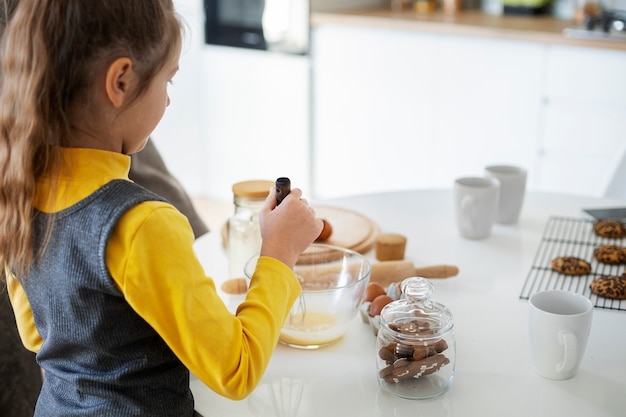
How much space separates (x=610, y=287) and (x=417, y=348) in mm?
401

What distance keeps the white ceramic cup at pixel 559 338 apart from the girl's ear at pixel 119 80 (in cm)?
54

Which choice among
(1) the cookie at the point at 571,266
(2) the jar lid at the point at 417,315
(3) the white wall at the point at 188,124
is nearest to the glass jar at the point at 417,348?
(2) the jar lid at the point at 417,315

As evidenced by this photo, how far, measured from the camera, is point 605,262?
53.1 inches

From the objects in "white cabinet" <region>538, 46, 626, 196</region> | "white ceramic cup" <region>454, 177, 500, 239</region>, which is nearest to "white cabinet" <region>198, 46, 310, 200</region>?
"white cabinet" <region>538, 46, 626, 196</region>

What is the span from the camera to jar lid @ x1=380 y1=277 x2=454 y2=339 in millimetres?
983

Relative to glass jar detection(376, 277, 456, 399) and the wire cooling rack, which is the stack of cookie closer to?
the wire cooling rack

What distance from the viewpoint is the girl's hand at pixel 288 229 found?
978mm

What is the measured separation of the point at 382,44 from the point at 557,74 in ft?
Result: 2.22

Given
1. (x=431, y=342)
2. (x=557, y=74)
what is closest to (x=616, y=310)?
(x=431, y=342)

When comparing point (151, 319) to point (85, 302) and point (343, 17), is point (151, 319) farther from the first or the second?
point (343, 17)

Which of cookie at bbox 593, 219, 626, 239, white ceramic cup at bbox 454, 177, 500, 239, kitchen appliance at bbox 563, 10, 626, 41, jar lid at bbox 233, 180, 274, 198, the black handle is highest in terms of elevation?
kitchen appliance at bbox 563, 10, 626, 41

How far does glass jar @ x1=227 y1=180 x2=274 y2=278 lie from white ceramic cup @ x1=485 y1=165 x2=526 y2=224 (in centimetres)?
47

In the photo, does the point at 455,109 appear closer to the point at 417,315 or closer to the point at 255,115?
the point at 255,115

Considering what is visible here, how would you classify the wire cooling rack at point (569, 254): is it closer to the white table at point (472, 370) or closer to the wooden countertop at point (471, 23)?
the white table at point (472, 370)
